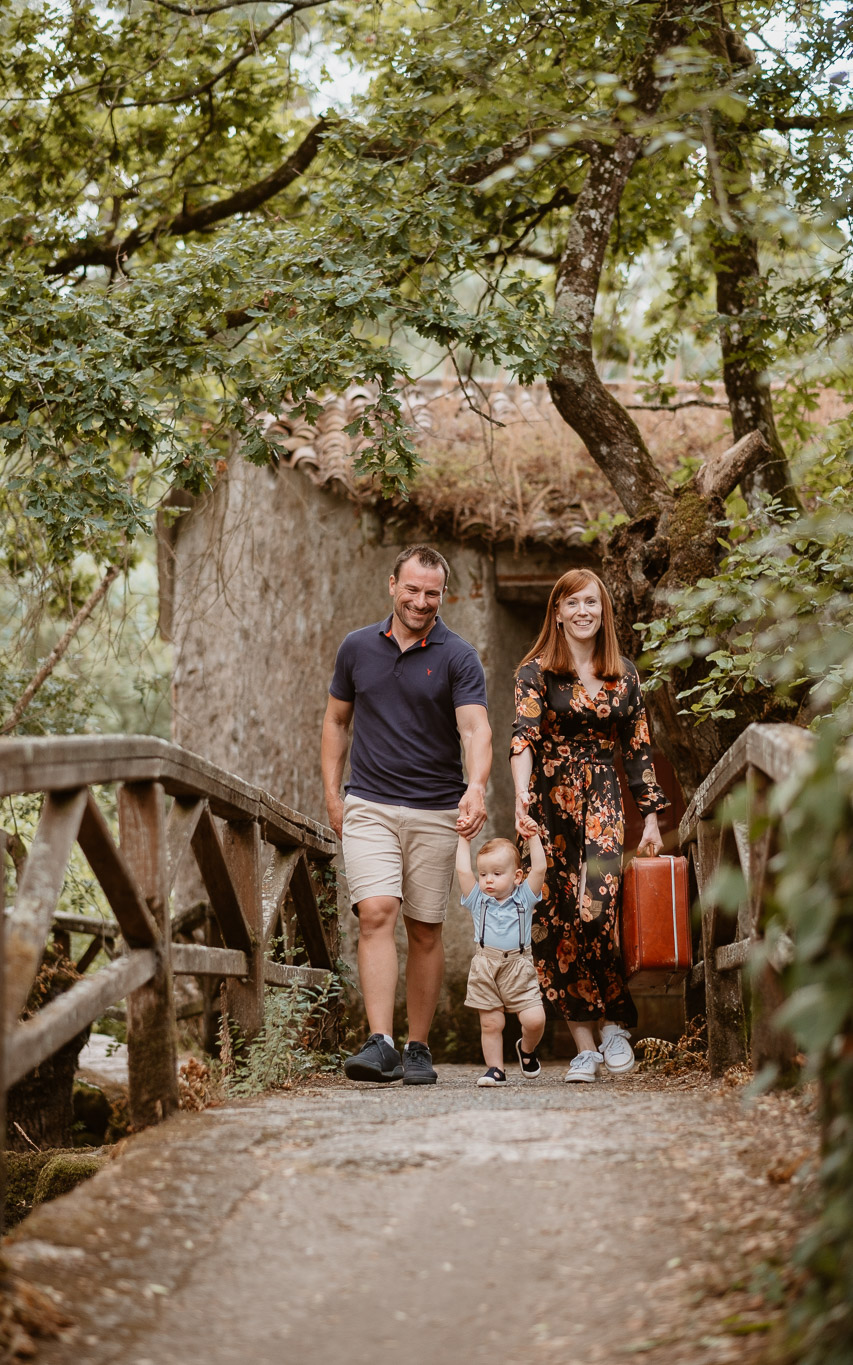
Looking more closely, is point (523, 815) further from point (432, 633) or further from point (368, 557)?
point (368, 557)

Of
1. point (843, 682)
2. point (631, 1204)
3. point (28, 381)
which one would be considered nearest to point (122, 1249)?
point (631, 1204)

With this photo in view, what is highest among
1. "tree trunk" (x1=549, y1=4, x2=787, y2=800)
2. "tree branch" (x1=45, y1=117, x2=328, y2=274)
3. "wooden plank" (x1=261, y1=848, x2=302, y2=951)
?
"tree branch" (x1=45, y1=117, x2=328, y2=274)

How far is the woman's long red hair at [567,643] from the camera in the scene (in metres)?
5.18

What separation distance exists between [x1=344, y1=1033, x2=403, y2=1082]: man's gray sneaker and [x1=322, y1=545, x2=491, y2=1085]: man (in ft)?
0.49

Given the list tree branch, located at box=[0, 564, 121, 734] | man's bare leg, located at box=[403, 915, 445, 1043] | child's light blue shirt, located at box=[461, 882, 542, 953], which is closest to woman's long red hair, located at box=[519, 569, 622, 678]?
child's light blue shirt, located at box=[461, 882, 542, 953]

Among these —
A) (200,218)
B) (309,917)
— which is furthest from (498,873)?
(200,218)

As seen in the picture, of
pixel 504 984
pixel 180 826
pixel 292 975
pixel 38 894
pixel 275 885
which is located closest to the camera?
pixel 38 894

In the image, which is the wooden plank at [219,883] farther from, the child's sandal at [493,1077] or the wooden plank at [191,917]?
the wooden plank at [191,917]

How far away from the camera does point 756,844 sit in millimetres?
3340

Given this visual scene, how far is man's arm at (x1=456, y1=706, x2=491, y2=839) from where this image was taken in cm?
474

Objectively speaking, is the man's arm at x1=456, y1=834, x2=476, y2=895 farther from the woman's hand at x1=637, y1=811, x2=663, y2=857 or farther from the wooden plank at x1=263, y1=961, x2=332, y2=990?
the wooden plank at x1=263, y1=961, x2=332, y2=990

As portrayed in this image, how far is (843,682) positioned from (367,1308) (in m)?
3.14

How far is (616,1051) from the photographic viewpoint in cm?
508

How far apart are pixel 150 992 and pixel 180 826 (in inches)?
22.2
